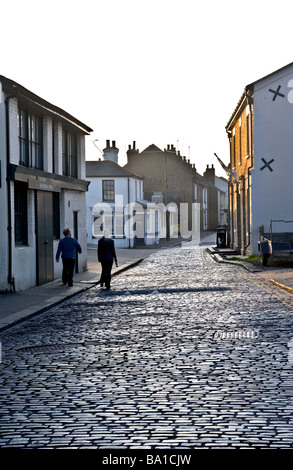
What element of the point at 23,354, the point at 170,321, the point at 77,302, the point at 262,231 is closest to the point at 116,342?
the point at 23,354

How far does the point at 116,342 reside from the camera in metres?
10.1

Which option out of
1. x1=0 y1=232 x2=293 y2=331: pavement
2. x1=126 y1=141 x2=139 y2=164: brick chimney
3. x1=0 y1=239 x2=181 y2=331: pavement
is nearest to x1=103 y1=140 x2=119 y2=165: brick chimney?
x1=126 y1=141 x2=139 y2=164: brick chimney

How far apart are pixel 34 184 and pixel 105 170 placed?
116 feet

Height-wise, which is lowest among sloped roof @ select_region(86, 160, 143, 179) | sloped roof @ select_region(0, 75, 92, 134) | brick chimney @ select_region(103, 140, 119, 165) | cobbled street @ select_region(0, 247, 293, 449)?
cobbled street @ select_region(0, 247, 293, 449)

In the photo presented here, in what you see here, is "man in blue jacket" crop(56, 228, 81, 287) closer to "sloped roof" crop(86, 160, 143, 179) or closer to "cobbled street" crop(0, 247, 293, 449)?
"cobbled street" crop(0, 247, 293, 449)

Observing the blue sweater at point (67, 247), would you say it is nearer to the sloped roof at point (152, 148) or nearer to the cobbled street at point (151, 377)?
the cobbled street at point (151, 377)

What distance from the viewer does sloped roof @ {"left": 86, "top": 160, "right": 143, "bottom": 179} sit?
179ft

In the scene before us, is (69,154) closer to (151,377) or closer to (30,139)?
(30,139)

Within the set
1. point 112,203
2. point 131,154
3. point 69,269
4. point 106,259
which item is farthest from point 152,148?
point 106,259

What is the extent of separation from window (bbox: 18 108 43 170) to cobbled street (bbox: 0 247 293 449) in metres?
7.00

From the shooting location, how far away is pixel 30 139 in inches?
819

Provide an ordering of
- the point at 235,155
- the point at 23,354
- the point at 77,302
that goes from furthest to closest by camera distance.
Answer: the point at 235,155
the point at 77,302
the point at 23,354

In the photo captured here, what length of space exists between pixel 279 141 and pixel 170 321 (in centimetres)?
Result: 1956

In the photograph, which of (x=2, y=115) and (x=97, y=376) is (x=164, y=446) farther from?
(x=2, y=115)
